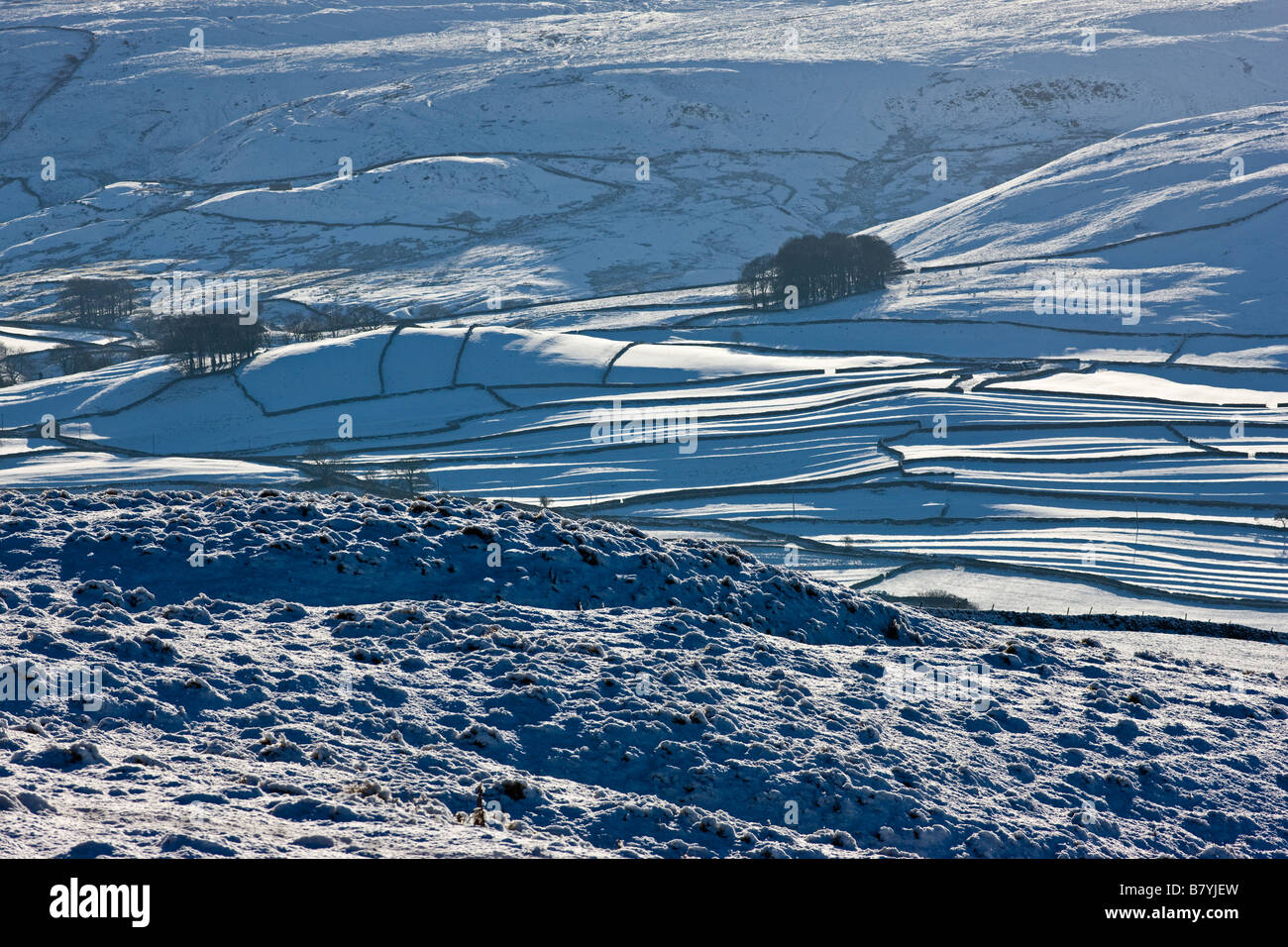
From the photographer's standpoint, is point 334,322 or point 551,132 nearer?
point 334,322

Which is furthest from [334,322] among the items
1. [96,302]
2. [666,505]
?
[666,505]

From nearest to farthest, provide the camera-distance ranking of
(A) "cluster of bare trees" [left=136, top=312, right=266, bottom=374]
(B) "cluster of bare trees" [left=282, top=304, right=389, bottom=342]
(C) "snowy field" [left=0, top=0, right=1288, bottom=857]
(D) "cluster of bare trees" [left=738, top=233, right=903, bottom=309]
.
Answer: (C) "snowy field" [left=0, top=0, right=1288, bottom=857], (A) "cluster of bare trees" [left=136, top=312, right=266, bottom=374], (B) "cluster of bare trees" [left=282, top=304, right=389, bottom=342], (D) "cluster of bare trees" [left=738, top=233, right=903, bottom=309]

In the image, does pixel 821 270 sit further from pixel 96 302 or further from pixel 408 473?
pixel 96 302

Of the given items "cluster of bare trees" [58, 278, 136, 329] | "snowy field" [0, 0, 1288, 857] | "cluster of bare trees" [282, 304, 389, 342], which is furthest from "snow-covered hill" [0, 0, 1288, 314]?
"cluster of bare trees" [282, 304, 389, 342]

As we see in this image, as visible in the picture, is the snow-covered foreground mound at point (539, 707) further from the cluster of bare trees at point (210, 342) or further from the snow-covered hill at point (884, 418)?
the cluster of bare trees at point (210, 342)

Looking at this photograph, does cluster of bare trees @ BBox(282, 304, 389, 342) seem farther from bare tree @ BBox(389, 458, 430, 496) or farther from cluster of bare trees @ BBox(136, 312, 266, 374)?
bare tree @ BBox(389, 458, 430, 496)
